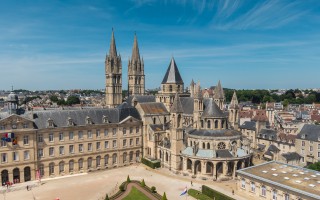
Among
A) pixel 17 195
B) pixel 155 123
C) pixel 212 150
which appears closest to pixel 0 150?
pixel 17 195

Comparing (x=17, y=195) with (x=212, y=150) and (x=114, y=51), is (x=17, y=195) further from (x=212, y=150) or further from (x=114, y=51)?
(x=114, y=51)

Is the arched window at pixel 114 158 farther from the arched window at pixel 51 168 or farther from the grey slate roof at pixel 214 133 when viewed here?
the grey slate roof at pixel 214 133

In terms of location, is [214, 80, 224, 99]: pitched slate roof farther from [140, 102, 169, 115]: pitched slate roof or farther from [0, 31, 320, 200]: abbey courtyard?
[140, 102, 169, 115]: pitched slate roof

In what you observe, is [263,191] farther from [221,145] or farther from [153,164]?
[153,164]

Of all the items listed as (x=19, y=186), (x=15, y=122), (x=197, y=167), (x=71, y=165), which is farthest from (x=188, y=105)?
(x=19, y=186)

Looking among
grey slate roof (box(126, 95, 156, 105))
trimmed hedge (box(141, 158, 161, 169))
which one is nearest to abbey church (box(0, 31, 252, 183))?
trimmed hedge (box(141, 158, 161, 169))

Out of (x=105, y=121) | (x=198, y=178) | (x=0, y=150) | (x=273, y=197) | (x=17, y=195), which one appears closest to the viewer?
(x=273, y=197)

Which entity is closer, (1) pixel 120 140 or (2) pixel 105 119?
(2) pixel 105 119

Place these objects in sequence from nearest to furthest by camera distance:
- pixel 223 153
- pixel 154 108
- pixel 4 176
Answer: pixel 4 176 < pixel 223 153 < pixel 154 108
